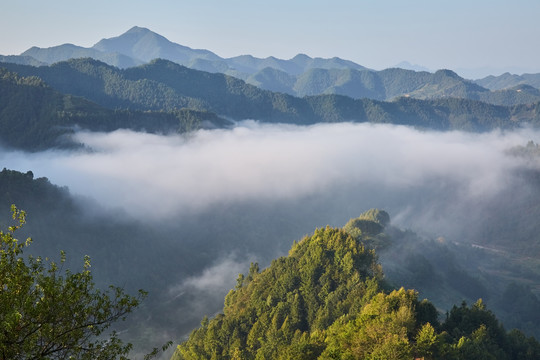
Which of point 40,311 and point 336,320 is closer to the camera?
point 40,311

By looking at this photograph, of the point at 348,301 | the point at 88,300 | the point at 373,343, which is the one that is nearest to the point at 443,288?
the point at 348,301

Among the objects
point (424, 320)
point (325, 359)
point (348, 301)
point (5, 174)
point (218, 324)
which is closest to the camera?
point (325, 359)

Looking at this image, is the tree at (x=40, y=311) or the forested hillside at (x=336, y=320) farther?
the forested hillside at (x=336, y=320)

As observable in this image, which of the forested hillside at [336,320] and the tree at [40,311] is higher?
the tree at [40,311]

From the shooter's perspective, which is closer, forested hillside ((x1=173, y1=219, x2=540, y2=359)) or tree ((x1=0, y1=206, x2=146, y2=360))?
tree ((x1=0, y1=206, x2=146, y2=360))

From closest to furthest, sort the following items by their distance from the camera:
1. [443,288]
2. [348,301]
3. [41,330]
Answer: [41,330], [348,301], [443,288]

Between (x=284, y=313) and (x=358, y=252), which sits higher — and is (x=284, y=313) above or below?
below

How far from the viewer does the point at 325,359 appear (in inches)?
1821

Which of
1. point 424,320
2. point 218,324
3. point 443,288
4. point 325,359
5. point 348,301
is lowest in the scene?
point 443,288

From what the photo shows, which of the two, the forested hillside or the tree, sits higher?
the tree

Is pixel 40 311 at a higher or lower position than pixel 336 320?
higher

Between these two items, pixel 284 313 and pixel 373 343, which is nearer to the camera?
pixel 373 343

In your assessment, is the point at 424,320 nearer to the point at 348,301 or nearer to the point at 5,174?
the point at 348,301

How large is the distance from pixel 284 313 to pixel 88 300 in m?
68.6
